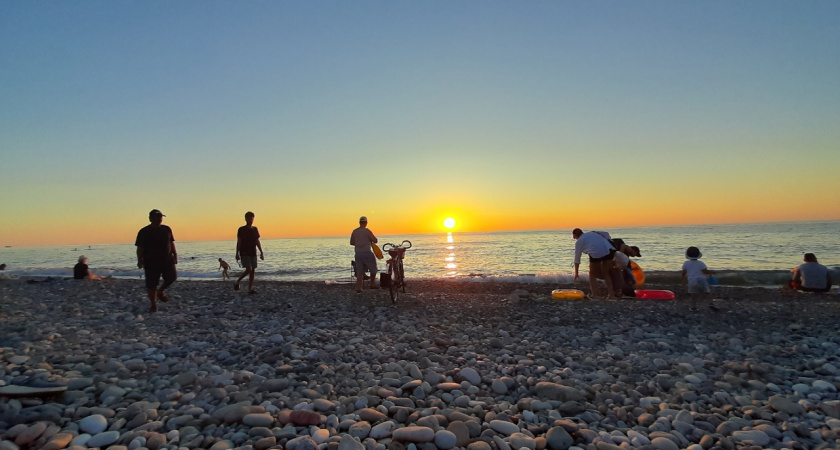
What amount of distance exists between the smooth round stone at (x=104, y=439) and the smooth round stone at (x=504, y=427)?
3.12 meters

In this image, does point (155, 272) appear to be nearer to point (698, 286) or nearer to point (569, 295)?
point (569, 295)

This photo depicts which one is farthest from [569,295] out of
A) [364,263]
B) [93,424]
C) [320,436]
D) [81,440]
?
[81,440]

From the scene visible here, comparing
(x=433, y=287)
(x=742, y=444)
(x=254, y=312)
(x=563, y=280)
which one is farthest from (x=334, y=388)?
(x=563, y=280)

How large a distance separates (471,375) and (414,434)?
1.74 metres

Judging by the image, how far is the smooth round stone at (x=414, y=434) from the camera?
3.64 meters

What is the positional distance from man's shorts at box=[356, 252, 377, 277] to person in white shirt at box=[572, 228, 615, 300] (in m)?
5.42

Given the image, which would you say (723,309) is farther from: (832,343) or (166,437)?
(166,437)

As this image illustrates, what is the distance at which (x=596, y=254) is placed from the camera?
1148 cm

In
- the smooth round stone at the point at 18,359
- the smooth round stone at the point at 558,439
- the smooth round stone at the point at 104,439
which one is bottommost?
the smooth round stone at the point at 558,439

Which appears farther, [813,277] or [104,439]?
[813,277]

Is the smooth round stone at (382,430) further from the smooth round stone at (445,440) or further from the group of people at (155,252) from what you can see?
the group of people at (155,252)

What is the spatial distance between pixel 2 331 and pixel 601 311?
1128cm

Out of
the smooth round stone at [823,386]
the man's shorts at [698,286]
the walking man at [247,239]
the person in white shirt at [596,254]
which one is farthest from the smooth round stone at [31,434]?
the man's shorts at [698,286]

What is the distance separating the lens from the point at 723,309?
1041cm
